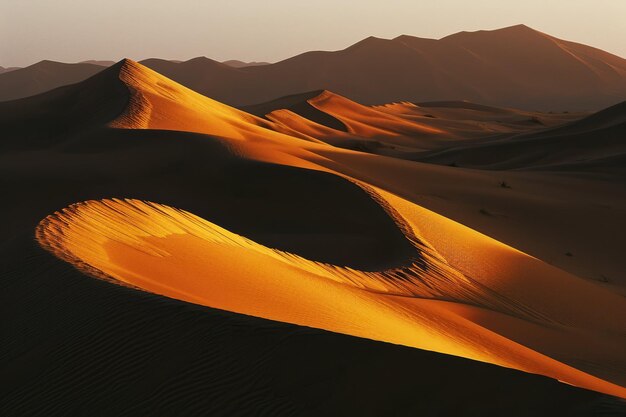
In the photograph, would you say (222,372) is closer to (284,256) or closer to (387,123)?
(284,256)

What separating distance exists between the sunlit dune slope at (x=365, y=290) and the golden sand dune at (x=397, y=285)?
0.07ft

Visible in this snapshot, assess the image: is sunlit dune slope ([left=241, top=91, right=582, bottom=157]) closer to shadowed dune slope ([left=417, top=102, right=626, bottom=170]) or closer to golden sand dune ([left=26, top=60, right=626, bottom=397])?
shadowed dune slope ([left=417, top=102, right=626, bottom=170])

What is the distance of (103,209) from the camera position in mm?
8312

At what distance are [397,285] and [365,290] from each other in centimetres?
85

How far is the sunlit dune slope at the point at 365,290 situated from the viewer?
6270 millimetres

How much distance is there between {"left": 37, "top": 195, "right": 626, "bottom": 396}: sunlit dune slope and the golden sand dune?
0.07 feet

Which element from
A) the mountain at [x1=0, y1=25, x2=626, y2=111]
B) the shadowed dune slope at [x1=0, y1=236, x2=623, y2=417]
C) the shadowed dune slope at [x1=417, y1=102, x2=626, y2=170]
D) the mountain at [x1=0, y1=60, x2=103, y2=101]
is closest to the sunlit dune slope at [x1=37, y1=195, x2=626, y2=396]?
the shadowed dune slope at [x1=0, y1=236, x2=623, y2=417]

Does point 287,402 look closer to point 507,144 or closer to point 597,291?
point 597,291

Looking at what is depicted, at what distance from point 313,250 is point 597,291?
416 centimetres

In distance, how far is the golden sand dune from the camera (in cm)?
634

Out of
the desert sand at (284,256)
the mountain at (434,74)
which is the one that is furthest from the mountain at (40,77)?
the desert sand at (284,256)

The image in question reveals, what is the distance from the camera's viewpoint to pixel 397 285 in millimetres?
9867

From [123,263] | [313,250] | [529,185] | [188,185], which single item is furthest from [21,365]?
[529,185]

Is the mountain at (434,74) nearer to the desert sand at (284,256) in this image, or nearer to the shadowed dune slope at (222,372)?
the desert sand at (284,256)
